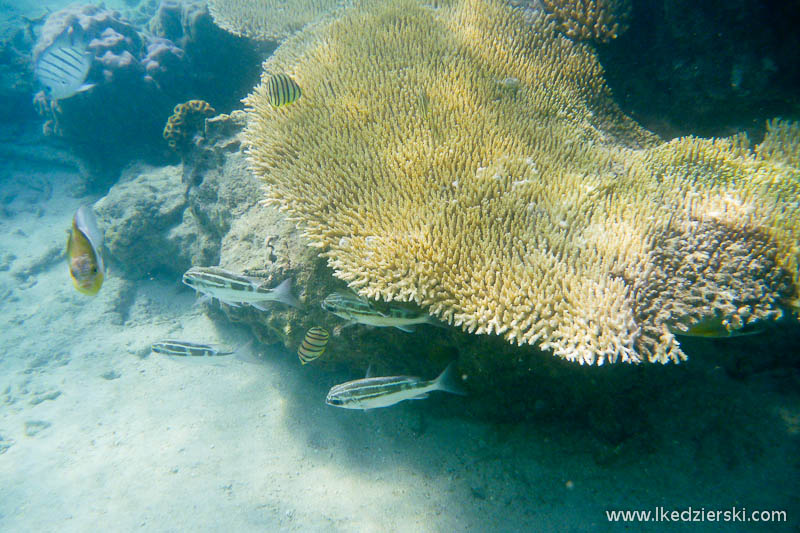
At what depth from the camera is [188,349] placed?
12.3 feet

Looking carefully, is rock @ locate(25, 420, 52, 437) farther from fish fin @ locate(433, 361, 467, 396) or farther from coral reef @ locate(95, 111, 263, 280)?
fish fin @ locate(433, 361, 467, 396)

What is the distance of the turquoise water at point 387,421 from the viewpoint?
10.3 feet

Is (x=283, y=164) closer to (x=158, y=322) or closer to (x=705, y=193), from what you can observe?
(x=705, y=193)

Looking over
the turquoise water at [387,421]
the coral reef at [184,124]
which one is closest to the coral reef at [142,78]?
the coral reef at [184,124]

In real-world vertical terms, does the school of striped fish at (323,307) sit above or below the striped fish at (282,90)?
below

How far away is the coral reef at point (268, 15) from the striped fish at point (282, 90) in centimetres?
310

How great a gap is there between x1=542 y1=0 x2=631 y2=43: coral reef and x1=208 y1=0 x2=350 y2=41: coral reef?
3.32 meters

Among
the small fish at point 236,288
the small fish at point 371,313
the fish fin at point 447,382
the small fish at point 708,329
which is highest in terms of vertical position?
the small fish at point 708,329

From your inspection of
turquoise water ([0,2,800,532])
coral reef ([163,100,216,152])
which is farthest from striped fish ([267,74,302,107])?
coral reef ([163,100,216,152])

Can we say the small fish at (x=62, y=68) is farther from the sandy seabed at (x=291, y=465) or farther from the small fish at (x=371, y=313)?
the small fish at (x=371, y=313)

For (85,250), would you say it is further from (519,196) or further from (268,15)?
(268,15)

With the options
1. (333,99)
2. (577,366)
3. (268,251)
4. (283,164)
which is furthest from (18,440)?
(577,366)

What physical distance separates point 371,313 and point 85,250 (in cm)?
161

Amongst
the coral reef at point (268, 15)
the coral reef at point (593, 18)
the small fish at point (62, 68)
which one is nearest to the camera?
the coral reef at point (593, 18)
